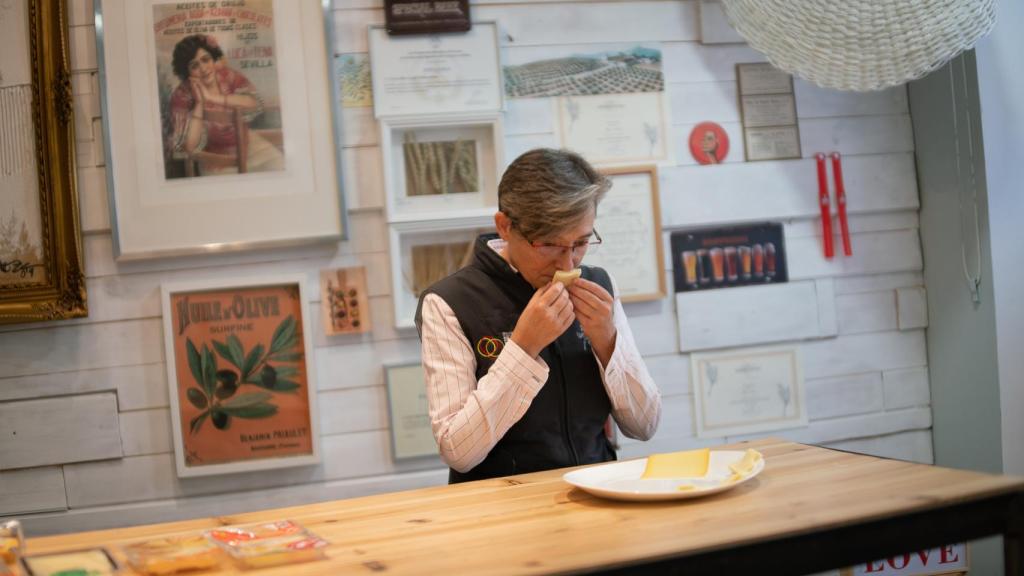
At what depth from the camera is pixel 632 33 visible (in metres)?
3.10

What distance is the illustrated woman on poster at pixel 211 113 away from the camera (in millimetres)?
2811

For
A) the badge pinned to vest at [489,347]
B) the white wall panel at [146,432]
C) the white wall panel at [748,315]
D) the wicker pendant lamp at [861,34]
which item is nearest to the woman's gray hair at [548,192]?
the badge pinned to vest at [489,347]

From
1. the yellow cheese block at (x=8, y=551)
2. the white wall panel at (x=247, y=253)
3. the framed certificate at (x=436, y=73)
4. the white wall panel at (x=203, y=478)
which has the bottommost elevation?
the white wall panel at (x=203, y=478)

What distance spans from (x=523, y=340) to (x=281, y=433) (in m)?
1.11

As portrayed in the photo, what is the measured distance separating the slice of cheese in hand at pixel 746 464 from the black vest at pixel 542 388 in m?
0.45

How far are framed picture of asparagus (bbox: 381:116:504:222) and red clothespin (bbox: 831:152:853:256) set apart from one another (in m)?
1.13

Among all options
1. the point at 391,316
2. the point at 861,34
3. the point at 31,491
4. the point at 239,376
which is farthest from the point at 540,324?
the point at 31,491

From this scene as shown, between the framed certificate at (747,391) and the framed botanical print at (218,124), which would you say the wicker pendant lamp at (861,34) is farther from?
the framed botanical print at (218,124)

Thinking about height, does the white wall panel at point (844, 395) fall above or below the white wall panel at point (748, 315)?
below

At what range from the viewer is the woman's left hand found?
2115mm

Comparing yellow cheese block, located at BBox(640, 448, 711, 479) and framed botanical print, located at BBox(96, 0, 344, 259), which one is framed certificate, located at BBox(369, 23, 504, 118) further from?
yellow cheese block, located at BBox(640, 448, 711, 479)

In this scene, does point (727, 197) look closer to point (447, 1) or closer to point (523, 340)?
point (447, 1)

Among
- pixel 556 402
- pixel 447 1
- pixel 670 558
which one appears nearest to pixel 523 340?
pixel 556 402

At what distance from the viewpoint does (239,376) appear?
112 inches
